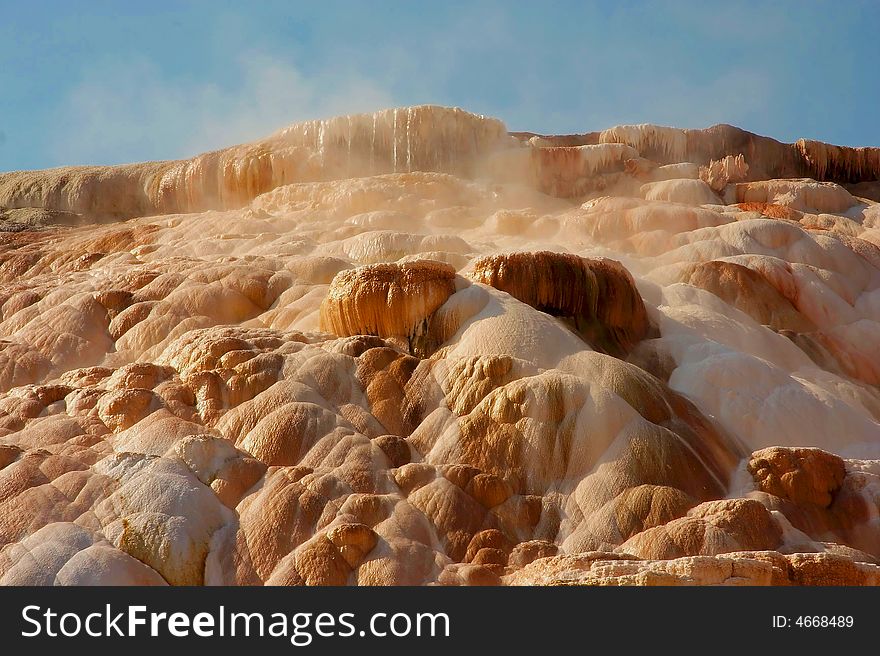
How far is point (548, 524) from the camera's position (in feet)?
26.7

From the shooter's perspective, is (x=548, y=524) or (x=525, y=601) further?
(x=548, y=524)

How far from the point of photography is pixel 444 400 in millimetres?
9109

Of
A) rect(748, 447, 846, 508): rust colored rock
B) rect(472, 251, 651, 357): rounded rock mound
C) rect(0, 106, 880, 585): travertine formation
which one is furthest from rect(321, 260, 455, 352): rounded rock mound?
rect(748, 447, 846, 508): rust colored rock

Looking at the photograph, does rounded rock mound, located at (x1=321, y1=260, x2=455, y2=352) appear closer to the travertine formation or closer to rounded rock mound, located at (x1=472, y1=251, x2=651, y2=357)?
the travertine formation

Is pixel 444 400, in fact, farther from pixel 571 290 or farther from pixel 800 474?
pixel 800 474

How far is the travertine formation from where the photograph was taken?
300 inches

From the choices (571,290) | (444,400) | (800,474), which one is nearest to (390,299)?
(444,400)

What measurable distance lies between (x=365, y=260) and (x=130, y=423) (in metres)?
4.50

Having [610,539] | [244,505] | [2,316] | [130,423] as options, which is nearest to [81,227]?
[2,316]

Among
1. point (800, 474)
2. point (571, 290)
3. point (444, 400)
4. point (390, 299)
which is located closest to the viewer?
point (800, 474)

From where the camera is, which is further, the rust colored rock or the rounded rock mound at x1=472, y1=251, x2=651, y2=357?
the rounded rock mound at x1=472, y1=251, x2=651, y2=357

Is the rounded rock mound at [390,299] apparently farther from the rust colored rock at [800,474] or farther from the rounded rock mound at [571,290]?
the rust colored rock at [800,474]

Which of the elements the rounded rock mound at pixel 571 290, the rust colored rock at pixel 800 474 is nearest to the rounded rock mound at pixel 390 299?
the rounded rock mound at pixel 571 290

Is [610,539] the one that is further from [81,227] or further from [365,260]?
[81,227]
